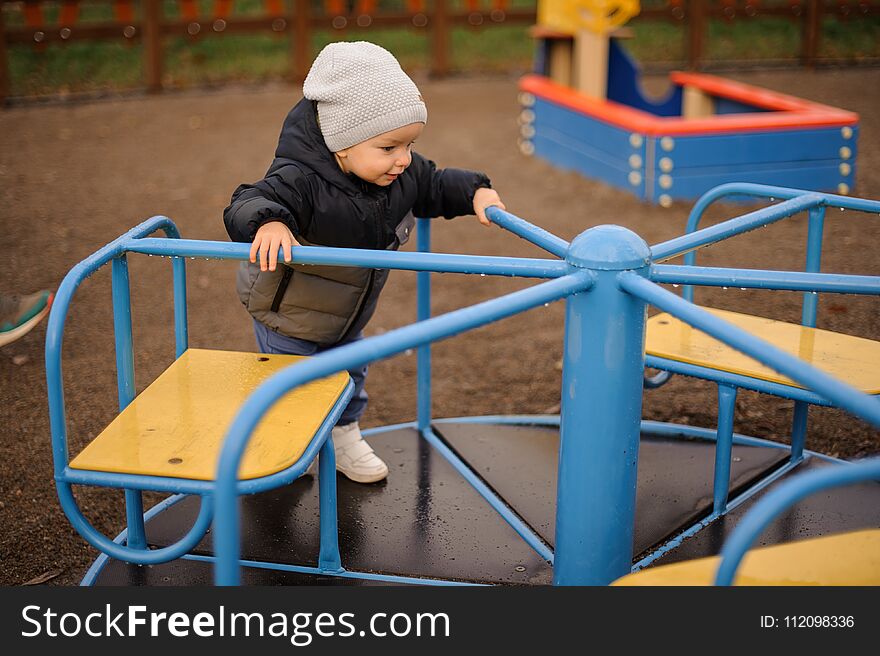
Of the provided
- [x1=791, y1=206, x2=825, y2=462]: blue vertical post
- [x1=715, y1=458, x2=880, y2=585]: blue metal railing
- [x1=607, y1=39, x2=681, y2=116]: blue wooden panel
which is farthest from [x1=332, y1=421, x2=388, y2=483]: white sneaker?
[x1=607, y1=39, x2=681, y2=116]: blue wooden panel

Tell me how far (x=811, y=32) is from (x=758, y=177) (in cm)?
445

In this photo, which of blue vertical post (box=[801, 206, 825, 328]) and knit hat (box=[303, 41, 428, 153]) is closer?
knit hat (box=[303, 41, 428, 153])

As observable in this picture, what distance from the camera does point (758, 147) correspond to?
532 cm

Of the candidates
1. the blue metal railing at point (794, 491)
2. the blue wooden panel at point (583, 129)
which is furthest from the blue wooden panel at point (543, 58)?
the blue metal railing at point (794, 491)

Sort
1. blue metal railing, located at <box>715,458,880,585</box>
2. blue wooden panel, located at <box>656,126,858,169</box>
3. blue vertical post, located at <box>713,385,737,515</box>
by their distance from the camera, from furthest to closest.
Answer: blue wooden panel, located at <box>656,126,858,169</box> → blue vertical post, located at <box>713,385,737,515</box> → blue metal railing, located at <box>715,458,880,585</box>

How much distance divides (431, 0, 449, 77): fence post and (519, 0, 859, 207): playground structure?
7.04 ft

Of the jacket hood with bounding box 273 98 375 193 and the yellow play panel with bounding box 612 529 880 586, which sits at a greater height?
the jacket hood with bounding box 273 98 375 193

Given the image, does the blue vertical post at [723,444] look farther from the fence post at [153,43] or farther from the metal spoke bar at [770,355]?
the fence post at [153,43]

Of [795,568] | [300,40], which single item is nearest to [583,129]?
[300,40]

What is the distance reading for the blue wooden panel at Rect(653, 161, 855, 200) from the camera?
17.5ft

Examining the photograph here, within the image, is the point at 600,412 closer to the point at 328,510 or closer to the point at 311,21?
the point at 328,510

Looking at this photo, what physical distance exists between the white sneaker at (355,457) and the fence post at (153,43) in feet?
20.9

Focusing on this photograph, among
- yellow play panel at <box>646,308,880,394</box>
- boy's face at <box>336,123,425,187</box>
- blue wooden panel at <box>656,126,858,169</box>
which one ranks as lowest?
yellow play panel at <box>646,308,880,394</box>

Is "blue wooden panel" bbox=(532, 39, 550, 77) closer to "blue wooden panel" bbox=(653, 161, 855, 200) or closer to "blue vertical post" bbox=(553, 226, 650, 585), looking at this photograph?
"blue wooden panel" bbox=(653, 161, 855, 200)
